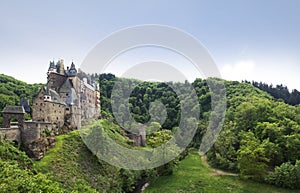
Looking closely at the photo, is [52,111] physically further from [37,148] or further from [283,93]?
[283,93]

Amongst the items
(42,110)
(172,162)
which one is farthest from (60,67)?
(172,162)

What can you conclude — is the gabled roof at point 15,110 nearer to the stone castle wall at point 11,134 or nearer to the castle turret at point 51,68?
the stone castle wall at point 11,134

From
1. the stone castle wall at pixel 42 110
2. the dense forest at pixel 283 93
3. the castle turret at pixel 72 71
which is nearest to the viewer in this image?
the stone castle wall at pixel 42 110

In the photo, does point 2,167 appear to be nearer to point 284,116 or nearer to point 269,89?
point 284,116

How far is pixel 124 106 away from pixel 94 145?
148 ft

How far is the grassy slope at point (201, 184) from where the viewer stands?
1476 inches

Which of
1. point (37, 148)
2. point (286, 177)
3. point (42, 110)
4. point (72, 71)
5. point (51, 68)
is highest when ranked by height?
point (51, 68)

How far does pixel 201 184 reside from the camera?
3969cm

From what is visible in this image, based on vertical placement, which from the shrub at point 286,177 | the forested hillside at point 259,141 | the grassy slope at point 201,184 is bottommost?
the grassy slope at point 201,184

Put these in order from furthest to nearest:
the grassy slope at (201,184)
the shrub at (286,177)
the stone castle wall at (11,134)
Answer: the shrub at (286,177), the grassy slope at (201,184), the stone castle wall at (11,134)

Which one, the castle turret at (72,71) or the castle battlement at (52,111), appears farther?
the castle turret at (72,71)

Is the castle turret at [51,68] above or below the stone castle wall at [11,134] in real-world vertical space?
above

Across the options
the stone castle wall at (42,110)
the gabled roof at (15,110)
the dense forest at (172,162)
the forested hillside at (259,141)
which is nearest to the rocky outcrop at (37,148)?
the dense forest at (172,162)

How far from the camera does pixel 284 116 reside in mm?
54500
